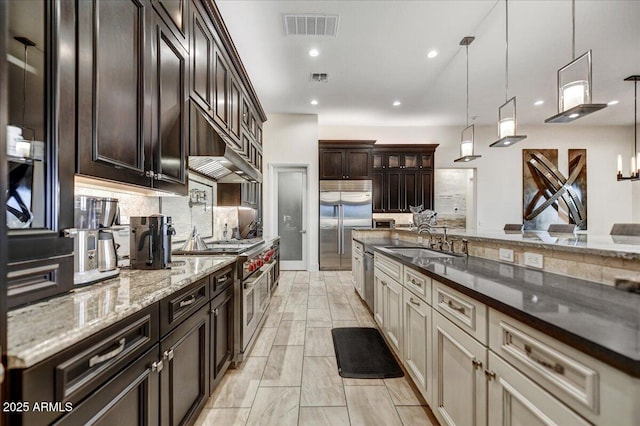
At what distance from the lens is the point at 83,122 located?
1.15 meters

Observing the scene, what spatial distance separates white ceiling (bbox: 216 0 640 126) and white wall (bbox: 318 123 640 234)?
117 cm

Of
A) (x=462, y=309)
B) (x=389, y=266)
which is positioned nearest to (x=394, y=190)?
(x=389, y=266)

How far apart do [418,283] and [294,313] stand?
2.21 meters

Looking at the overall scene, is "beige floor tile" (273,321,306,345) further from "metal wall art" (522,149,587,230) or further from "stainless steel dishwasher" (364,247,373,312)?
"metal wall art" (522,149,587,230)

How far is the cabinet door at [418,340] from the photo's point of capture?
172 cm

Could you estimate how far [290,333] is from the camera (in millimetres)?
3078

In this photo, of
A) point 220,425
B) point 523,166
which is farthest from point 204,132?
point 523,166

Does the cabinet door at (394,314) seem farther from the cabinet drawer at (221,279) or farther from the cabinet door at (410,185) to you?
the cabinet door at (410,185)

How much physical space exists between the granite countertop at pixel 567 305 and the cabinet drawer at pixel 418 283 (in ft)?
0.35

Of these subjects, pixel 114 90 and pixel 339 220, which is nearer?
pixel 114 90

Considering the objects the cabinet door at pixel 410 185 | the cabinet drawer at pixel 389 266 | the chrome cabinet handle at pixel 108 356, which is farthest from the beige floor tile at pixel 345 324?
the cabinet door at pixel 410 185

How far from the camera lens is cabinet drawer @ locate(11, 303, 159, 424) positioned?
0.68m

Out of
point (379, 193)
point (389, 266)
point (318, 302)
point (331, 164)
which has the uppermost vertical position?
point (331, 164)

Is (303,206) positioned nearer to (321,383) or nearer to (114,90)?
(321,383)
